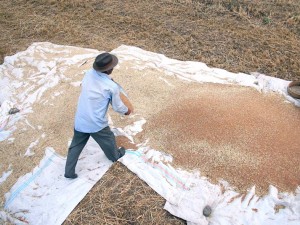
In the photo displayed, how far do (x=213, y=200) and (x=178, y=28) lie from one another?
3.41 m

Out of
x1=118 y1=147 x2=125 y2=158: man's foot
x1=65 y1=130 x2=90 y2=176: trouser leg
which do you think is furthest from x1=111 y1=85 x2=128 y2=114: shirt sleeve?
x1=118 y1=147 x2=125 y2=158: man's foot

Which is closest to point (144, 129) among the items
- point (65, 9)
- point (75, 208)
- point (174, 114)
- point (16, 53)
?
point (174, 114)

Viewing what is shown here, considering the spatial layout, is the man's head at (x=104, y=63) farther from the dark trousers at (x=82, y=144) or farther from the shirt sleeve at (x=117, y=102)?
the dark trousers at (x=82, y=144)

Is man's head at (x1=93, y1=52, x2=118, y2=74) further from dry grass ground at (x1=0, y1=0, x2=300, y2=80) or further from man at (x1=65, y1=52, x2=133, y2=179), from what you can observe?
dry grass ground at (x1=0, y1=0, x2=300, y2=80)

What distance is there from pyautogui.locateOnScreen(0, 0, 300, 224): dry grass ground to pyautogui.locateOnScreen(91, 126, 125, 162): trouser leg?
219 cm

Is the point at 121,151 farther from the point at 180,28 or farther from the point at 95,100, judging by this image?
the point at 180,28

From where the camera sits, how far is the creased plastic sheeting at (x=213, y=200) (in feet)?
7.98

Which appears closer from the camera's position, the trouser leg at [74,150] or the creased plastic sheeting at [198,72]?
the trouser leg at [74,150]

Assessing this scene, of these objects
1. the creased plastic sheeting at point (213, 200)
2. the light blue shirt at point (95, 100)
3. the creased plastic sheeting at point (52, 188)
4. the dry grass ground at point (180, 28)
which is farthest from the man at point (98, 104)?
the dry grass ground at point (180, 28)

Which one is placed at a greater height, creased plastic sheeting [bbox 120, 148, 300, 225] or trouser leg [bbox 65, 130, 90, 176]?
trouser leg [bbox 65, 130, 90, 176]

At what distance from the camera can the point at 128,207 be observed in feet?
8.60

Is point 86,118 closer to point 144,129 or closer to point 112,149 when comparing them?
point 112,149

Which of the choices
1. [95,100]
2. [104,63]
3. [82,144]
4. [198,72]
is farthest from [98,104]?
[198,72]

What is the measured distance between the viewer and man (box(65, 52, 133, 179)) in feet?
7.84
